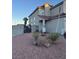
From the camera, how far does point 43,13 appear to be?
200 inches

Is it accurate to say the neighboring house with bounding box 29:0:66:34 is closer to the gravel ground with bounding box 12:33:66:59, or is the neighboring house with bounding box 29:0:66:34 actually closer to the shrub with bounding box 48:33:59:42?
the shrub with bounding box 48:33:59:42

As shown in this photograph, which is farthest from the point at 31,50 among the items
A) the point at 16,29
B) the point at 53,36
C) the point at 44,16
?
the point at 16,29

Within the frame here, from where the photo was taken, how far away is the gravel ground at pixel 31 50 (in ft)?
13.0

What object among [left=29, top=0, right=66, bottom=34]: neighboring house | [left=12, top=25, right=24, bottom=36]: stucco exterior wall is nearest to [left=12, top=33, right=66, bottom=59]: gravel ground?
[left=12, top=25, right=24, bottom=36]: stucco exterior wall

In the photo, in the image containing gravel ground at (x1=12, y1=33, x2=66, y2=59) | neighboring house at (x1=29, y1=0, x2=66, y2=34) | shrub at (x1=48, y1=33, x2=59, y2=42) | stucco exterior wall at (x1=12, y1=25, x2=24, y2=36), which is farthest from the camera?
shrub at (x1=48, y1=33, x2=59, y2=42)

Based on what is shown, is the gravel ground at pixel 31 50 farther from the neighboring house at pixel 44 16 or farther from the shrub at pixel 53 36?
the neighboring house at pixel 44 16

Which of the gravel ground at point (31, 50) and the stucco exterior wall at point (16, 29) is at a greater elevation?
the stucco exterior wall at point (16, 29)

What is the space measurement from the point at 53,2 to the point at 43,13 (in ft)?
2.35

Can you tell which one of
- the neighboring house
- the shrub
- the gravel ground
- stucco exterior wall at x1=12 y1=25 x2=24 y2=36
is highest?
the neighboring house

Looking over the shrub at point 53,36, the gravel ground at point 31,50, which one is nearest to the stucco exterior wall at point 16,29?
the gravel ground at point 31,50

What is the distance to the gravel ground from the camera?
156 inches
